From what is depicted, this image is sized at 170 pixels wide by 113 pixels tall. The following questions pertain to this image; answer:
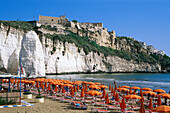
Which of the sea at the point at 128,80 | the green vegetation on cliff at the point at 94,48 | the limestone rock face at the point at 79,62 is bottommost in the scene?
the sea at the point at 128,80

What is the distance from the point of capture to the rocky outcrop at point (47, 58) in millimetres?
45656

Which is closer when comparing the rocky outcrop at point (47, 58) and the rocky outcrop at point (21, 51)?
the rocky outcrop at point (21, 51)

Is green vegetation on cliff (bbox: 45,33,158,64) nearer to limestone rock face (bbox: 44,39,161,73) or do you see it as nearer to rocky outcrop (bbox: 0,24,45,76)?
limestone rock face (bbox: 44,39,161,73)

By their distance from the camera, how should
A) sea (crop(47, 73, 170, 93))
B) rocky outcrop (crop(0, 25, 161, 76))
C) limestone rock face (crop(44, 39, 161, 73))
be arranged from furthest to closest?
limestone rock face (crop(44, 39, 161, 73)) < rocky outcrop (crop(0, 25, 161, 76)) < sea (crop(47, 73, 170, 93))

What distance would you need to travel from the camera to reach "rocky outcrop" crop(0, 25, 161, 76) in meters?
45.7

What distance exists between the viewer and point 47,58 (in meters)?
67.7

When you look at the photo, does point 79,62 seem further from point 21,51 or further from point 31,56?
point 21,51

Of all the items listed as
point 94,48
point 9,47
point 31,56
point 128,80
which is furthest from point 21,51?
point 94,48

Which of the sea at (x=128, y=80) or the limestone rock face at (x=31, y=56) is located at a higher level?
the limestone rock face at (x=31, y=56)

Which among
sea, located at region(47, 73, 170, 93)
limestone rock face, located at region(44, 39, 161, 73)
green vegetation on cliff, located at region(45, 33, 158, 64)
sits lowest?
sea, located at region(47, 73, 170, 93)

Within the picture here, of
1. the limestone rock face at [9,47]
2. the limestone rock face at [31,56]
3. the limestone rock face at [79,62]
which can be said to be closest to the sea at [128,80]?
the limestone rock face at [79,62]

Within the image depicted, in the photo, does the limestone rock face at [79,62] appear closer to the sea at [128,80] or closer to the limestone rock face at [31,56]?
the sea at [128,80]

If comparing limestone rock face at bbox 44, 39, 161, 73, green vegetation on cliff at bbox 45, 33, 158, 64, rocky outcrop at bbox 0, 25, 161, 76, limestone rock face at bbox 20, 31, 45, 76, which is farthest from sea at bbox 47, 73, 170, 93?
green vegetation on cliff at bbox 45, 33, 158, 64

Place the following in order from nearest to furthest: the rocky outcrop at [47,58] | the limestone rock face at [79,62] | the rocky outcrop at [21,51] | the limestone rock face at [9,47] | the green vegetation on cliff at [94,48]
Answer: the rocky outcrop at [21,51]
the rocky outcrop at [47,58]
the limestone rock face at [9,47]
the limestone rock face at [79,62]
the green vegetation on cliff at [94,48]
